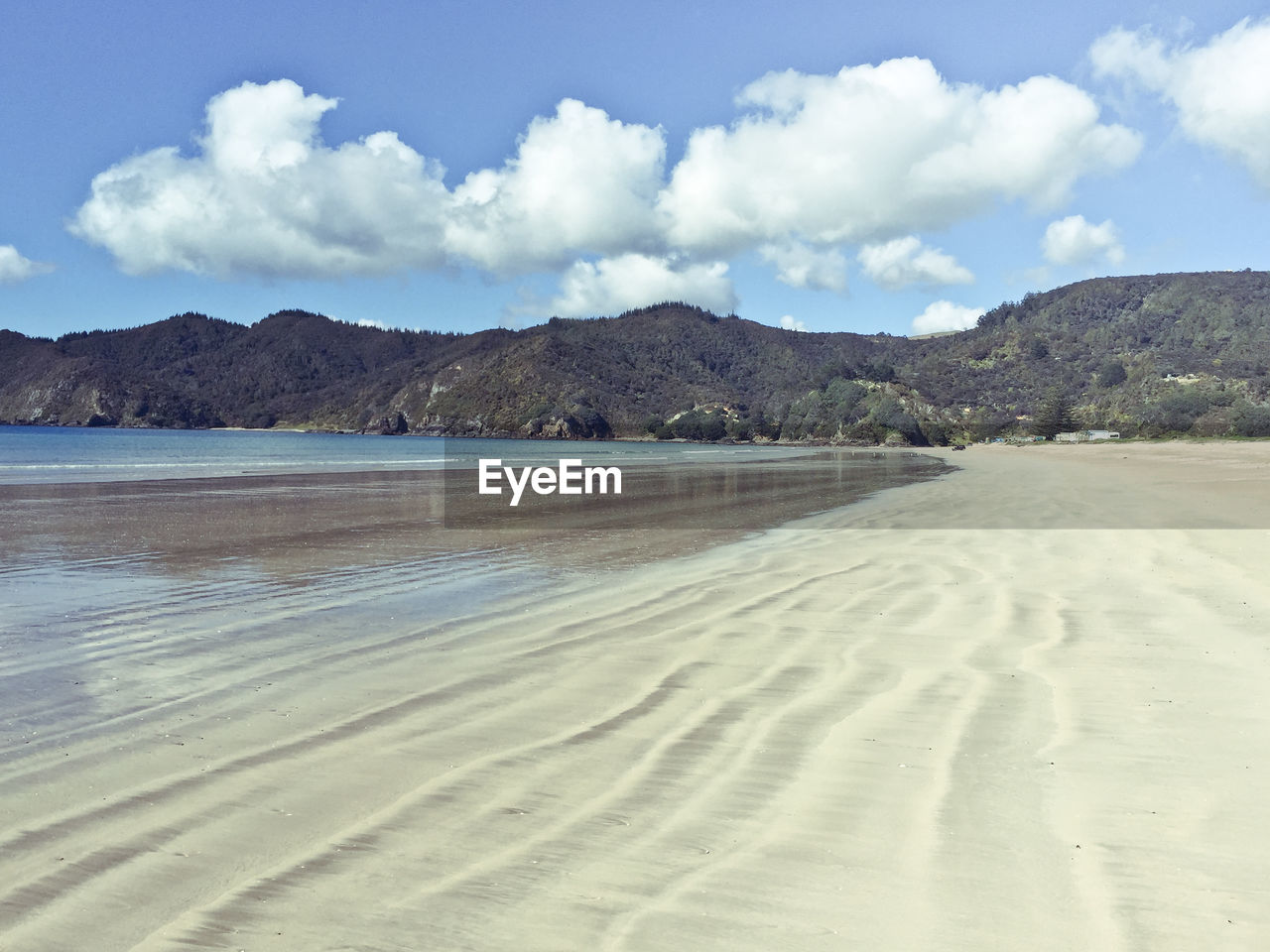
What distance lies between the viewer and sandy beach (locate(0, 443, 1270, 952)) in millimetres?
3051

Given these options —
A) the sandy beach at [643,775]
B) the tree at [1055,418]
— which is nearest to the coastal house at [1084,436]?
the tree at [1055,418]

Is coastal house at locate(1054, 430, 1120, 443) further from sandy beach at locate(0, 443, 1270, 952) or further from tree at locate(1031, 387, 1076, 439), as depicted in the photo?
Result: sandy beach at locate(0, 443, 1270, 952)

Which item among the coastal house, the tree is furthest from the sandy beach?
the tree

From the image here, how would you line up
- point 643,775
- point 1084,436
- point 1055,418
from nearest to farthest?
1. point 643,775
2. point 1084,436
3. point 1055,418

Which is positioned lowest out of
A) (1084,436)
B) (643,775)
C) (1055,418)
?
(643,775)

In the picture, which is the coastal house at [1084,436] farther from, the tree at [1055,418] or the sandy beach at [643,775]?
the sandy beach at [643,775]

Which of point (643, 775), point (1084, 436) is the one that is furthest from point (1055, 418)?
point (643, 775)

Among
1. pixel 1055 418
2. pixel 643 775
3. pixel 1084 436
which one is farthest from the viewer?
pixel 1055 418

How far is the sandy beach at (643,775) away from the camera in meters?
3.05

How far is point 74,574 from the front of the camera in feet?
35.3

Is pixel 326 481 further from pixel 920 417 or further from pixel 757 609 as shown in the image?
pixel 920 417

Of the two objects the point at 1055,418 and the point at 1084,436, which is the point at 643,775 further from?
the point at 1055,418

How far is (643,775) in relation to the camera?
14.2 ft

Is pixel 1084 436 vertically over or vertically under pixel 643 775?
over
